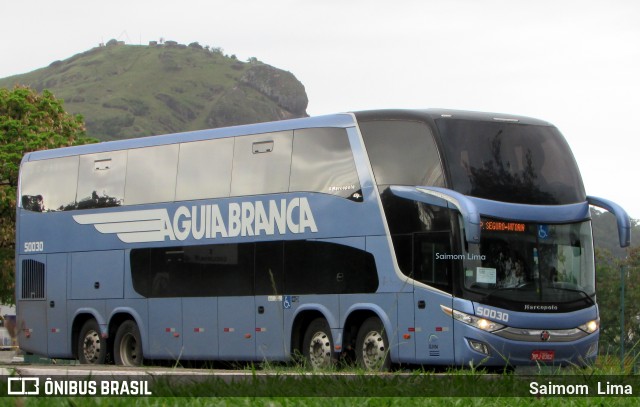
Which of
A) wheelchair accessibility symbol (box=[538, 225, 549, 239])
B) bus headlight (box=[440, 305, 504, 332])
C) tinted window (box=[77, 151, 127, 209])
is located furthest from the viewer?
tinted window (box=[77, 151, 127, 209])

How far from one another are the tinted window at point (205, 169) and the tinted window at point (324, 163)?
1.66 metres

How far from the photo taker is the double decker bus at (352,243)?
1839cm

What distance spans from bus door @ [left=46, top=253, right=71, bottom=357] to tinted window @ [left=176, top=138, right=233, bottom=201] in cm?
396

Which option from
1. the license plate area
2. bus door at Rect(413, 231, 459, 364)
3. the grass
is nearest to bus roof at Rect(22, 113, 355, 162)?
bus door at Rect(413, 231, 459, 364)

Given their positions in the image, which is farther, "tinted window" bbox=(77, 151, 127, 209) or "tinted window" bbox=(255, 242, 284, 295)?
"tinted window" bbox=(77, 151, 127, 209)

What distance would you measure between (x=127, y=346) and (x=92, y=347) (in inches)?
37.9

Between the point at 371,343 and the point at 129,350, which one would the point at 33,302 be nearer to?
the point at 129,350

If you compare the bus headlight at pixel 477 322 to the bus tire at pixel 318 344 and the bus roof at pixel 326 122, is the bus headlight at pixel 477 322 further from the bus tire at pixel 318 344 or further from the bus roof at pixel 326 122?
the bus roof at pixel 326 122

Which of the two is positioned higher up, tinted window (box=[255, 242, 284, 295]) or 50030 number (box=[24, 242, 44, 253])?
50030 number (box=[24, 242, 44, 253])

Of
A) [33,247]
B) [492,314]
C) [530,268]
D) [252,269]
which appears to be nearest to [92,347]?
[33,247]

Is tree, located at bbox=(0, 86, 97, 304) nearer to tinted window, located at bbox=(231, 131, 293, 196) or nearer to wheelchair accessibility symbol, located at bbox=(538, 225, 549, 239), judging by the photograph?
tinted window, located at bbox=(231, 131, 293, 196)

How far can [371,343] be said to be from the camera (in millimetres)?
19203

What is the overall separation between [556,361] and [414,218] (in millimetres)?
2906

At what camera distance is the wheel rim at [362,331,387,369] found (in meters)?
19.1
